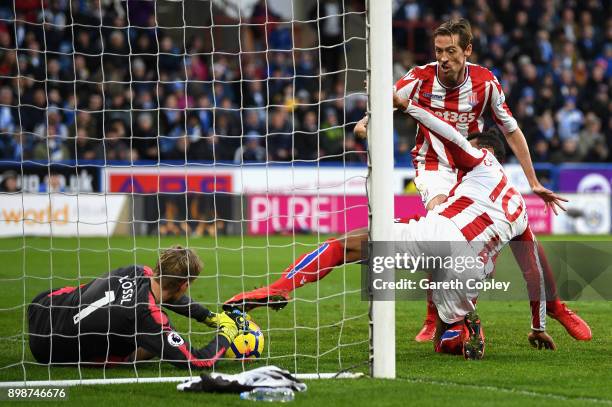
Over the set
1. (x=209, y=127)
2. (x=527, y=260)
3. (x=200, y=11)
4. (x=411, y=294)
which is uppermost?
(x=200, y=11)

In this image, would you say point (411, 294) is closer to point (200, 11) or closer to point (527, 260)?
point (527, 260)

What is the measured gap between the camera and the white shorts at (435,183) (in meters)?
6.92

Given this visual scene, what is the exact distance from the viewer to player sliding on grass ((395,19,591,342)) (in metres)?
6.93

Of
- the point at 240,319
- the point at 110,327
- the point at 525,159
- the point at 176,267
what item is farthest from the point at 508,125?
the point at 110,327

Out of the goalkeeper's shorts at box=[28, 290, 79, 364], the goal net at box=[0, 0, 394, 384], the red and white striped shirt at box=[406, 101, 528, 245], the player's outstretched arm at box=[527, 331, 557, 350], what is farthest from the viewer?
the goal net at box=[0, 0, 394, 384]

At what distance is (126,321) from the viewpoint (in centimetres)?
566

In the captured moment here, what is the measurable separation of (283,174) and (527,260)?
10552 millimetres

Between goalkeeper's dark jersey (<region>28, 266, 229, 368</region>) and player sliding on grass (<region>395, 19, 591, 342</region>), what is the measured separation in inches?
80.5

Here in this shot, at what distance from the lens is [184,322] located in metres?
7.95

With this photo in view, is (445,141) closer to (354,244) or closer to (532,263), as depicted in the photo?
(354,244)

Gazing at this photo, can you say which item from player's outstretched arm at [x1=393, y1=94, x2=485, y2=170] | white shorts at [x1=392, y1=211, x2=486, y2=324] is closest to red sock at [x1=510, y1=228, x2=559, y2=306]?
white shorts at [x1=392, y1=211, x2=486, y2=324]

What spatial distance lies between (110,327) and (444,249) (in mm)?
2093

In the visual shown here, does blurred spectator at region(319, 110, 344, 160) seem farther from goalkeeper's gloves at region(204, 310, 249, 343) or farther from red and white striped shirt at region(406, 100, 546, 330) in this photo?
goalkeeper's gloves at region(204, 310, 249, 343)

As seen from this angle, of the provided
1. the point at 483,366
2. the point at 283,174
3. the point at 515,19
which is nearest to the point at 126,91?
the point at 283,174
